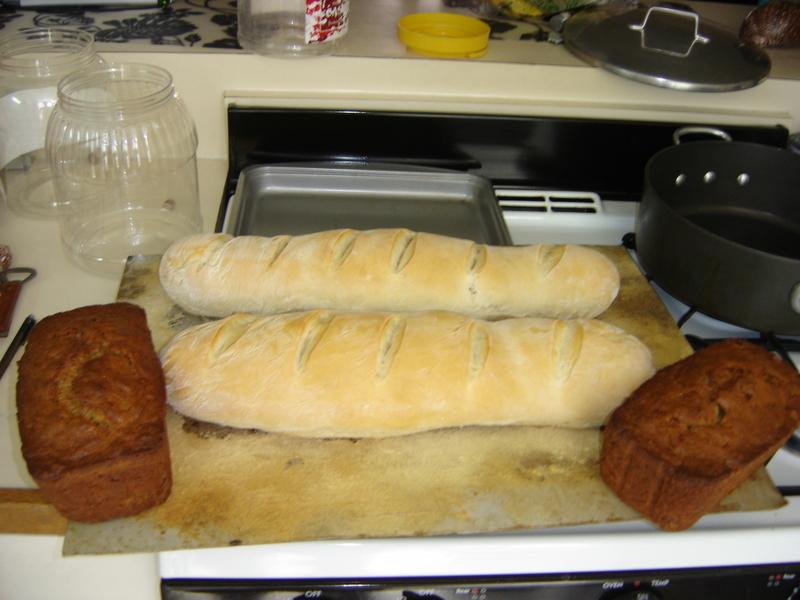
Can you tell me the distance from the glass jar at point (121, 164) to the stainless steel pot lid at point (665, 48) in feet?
2.92

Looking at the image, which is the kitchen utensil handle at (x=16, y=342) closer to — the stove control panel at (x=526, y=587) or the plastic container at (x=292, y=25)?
the stove control panel at (x=526, y=587)

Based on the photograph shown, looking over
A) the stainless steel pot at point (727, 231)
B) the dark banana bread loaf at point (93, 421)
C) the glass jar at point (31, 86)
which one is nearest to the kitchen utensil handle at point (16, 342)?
the dark banana bread loaf at point (93, 421)

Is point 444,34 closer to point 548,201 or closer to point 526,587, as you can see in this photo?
point 548,201

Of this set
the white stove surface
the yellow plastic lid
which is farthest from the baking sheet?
the yellow plastic lid

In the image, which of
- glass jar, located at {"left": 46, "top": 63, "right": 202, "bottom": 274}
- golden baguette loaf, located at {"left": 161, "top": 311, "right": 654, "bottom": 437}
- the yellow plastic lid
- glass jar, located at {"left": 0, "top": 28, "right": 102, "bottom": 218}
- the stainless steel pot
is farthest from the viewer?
the yellow plastic lid

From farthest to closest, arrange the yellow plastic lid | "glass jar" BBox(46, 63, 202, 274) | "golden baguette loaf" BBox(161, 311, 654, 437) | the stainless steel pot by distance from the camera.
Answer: the yellow plastic lid < "glass jar" BBox(46, 63, 202, 274) < the stainless steel pot < "golden baguette loaf" BBox(161, 311, 654, 437)

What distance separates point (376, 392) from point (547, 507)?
27 centimetres

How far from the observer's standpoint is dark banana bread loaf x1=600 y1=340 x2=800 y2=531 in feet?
2.87

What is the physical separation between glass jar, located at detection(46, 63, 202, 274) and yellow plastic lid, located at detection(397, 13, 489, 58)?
0.51 m

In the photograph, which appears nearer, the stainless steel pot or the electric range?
the electric range

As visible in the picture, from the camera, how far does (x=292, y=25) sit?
1.56 metres

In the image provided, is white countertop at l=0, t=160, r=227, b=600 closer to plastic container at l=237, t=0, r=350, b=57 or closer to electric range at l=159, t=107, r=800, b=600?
electric range at l=159, t=107, r=800, b=600

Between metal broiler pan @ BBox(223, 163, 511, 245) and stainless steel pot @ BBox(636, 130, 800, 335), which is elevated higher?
stainless steel pot @ BBox(636, 130, 800, 335)

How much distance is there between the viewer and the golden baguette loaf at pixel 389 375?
3.21 feet
